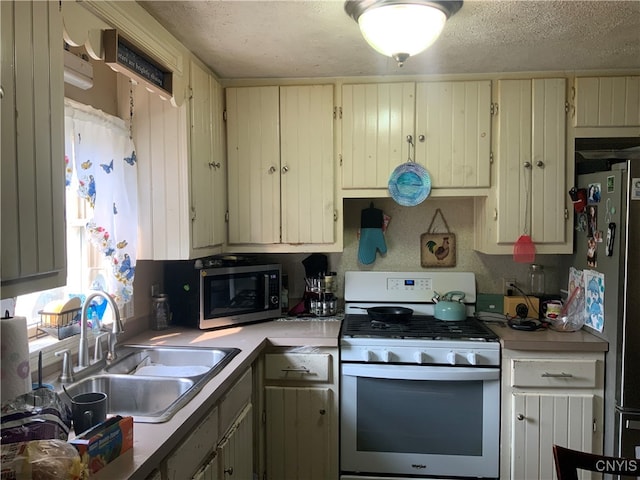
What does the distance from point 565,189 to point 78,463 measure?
2.44 metres

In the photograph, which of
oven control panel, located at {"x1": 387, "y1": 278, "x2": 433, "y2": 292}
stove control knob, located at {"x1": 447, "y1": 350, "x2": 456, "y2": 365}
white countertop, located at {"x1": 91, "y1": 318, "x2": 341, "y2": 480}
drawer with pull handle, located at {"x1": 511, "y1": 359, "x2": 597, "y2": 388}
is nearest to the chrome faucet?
white countertop, located at {"x1": 91, "y1": 318, "x2": 341, "y2": 480}

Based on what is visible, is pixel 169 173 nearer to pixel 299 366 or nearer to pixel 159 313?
pixel 159 313

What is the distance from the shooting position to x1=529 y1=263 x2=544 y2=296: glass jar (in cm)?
292

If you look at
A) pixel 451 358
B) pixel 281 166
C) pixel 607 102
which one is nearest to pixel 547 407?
pixel 451 358

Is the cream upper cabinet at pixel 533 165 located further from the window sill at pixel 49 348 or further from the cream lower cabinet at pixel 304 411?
the window sill at pixel 49 348

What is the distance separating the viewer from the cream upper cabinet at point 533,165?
2.59 m

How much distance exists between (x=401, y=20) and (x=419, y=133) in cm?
102

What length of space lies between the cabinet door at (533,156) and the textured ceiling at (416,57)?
0.13m

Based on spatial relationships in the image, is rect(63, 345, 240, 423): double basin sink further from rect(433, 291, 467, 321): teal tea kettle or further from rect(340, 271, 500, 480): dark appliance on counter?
rect(433, 291, 467, 321): teal tea kettle

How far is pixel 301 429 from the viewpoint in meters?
2.45

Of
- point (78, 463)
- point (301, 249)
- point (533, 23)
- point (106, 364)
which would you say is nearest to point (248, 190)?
point (301, 249)

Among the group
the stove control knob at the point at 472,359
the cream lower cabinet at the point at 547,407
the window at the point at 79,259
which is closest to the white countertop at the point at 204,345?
the window at the point at 79,259

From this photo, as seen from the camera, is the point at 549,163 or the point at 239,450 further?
the point at 549,163

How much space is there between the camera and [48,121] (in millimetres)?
1147
